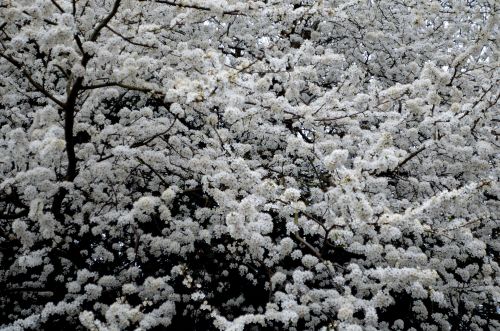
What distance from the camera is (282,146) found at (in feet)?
19.7

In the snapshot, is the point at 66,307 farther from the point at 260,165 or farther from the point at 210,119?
the point at 260,165

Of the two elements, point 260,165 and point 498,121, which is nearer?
point 260,165

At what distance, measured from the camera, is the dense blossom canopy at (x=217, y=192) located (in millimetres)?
3738

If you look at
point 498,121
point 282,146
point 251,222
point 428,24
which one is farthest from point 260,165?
point 428,24

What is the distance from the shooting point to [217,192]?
3887mm

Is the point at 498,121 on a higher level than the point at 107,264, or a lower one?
lower

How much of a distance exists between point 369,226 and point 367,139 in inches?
65.1

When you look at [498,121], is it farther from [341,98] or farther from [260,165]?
[260,165]

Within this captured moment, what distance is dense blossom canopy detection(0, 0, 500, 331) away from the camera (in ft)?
12.3

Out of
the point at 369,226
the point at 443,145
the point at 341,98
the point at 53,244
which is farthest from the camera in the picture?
the point at 341,98

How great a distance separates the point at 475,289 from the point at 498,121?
96.0 inches

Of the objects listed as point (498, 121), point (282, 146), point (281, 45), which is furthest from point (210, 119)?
point (498, 121)

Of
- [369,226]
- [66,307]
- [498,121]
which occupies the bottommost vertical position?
[498,121]

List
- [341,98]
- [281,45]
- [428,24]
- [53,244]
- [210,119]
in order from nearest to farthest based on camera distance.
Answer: [53,244] → [210,119] → [341,98] → [281,45] → [428,24]
